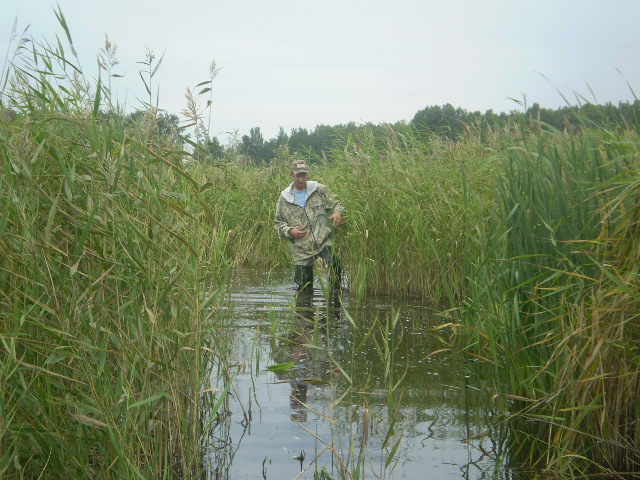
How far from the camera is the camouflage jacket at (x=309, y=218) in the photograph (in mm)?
10141

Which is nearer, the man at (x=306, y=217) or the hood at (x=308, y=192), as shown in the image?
the man at (x=306, y=217)

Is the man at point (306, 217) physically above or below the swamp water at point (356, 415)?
above

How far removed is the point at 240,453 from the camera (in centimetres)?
447

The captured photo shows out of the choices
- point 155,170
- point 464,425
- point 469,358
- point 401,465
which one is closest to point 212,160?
point 155,170

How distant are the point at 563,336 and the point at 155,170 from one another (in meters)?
2.33

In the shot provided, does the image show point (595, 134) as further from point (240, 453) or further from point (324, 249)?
point (324, 249)

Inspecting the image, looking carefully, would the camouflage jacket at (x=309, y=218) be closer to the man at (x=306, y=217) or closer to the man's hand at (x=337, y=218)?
the man at (x=306, y=217)

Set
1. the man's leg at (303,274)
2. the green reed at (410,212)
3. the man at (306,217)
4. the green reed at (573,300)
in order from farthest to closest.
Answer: the man's leg at (303,274) < the man at (306,217) < the green reed at (410,212) < the green reed at (573,300)

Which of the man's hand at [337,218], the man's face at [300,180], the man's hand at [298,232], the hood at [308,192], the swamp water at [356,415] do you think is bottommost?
the swamp water at [356,415]

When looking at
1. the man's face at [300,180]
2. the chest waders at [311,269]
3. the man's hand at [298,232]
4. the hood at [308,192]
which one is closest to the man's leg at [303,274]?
the chest waders at [311,269]

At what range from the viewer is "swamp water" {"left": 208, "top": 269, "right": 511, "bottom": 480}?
13.4 feet

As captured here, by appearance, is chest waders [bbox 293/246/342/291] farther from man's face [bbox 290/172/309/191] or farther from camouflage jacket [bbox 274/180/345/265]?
man's face [bbox 290/172/309/191]

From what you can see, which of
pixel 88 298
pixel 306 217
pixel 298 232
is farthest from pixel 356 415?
pixel 306 217

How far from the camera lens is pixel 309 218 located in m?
10.2
